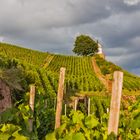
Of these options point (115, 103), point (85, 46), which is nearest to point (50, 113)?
point (115, 103)

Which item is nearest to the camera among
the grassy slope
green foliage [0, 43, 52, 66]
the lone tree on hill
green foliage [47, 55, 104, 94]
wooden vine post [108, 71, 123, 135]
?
wooden vine post [108, 71, 123, 135]

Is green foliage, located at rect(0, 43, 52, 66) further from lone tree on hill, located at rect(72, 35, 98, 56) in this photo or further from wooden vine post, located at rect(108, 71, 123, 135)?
wooden vine post, located at rect(108, 71, 123, 135)

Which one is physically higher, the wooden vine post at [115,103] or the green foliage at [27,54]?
the green foliage at [27,54]

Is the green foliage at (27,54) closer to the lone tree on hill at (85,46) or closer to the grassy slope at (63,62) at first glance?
the grassy slope at (63,62)

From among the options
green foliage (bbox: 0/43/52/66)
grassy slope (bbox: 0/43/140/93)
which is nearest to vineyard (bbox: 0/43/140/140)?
grassy slope (bbox: 0/43/140/93)

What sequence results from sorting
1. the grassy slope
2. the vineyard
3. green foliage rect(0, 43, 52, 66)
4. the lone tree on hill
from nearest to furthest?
the vineyard → the grassy slope → green foliage rect(0, 43, 52, 66) → the lone tree on hill

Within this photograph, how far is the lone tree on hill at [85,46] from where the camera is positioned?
10462 cm

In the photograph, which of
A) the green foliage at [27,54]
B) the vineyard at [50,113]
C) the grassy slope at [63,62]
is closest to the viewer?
the vineyard at [50,113]

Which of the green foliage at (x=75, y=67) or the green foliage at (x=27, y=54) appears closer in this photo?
the green foliage at (x=75, y=67)

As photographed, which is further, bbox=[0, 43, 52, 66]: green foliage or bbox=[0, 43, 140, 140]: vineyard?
bbox=[0, 43, 52, 66]: green foliage

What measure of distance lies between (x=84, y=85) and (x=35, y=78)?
20576 millimetres

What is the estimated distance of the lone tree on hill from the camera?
343ft

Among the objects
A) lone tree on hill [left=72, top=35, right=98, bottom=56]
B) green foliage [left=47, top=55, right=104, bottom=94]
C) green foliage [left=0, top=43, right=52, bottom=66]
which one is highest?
lone tree on hill [left=72, top=35, right=98, bottom=56]

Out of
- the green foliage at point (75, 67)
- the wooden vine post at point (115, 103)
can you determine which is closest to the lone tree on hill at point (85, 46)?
the green foliage at point (75, 67)
